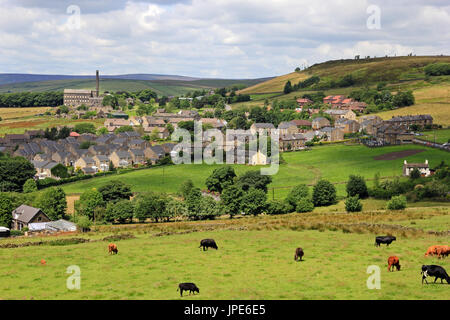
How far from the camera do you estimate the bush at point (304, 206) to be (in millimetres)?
66625

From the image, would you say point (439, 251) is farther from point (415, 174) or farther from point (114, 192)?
point (415, 174)

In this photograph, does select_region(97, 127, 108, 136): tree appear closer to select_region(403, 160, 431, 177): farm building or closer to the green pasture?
select_region(403, 160, 431, 177): farm building

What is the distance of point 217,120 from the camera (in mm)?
177750

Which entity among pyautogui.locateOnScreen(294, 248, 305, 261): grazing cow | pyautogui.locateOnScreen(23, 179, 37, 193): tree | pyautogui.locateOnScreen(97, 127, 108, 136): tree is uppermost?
pyautogui.locateOnScreen(294, 248, 305, 261): grazing cow

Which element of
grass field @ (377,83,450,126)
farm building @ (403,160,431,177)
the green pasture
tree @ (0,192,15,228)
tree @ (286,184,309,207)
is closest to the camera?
the green pasture

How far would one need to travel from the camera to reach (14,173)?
101 meters

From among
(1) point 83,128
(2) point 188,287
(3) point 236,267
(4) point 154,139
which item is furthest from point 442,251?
(1) point 83,128

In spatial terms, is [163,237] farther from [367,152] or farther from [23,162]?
[367,152]

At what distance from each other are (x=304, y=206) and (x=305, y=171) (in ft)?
113

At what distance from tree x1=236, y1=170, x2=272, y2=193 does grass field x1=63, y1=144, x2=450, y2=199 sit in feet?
5.93

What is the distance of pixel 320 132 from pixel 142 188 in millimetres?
65323

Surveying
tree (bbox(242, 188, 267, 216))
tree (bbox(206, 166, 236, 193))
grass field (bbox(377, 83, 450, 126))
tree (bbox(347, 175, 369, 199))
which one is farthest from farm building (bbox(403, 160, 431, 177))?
grass field (bbox(377, 83, 450, 126))

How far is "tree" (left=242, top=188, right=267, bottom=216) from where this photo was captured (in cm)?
6612

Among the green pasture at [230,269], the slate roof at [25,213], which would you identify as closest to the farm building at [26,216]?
the slate roof at [25,213]
